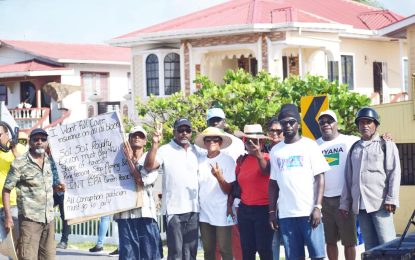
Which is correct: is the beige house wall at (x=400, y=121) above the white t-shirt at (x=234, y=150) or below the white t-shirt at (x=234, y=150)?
above

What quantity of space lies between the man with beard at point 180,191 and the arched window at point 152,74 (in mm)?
22257

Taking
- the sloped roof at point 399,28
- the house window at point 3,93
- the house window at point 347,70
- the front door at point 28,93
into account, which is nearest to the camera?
the sloped roof at point 399,28

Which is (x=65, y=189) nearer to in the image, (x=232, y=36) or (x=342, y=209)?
(x=342, y=209)

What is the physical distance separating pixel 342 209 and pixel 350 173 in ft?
1.33

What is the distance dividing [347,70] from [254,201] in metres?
22.1

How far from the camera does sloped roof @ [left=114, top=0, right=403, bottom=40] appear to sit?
30578 millimetres

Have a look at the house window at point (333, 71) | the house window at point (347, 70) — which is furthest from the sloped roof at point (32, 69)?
the house window at point (333, 71)

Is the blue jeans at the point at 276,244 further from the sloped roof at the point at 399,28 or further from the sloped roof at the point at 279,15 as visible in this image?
the sloped roof at the point at 279,15

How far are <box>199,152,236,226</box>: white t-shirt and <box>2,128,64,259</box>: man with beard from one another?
185cm

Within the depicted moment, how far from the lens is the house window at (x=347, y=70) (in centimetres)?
3225

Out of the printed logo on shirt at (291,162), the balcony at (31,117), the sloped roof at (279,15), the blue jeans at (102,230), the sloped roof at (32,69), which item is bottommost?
the blue jeans at (102,230)

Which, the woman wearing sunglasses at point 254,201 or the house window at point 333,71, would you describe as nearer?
the woman wearing sunglasses at point 254,201

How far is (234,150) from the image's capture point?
11.5 meters

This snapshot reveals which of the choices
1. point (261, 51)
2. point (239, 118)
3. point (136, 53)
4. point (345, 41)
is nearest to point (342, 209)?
point (239, 118)
